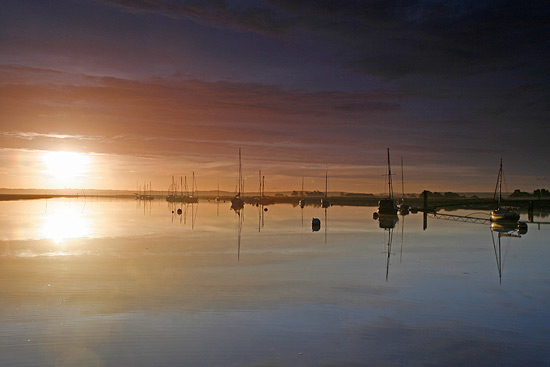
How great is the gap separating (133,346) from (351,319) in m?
7.22

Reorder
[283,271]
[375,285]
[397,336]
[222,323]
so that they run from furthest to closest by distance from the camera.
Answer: [283,271] < [375,285] < [222,323] < [397,336]

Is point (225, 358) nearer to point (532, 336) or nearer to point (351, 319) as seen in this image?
point (351, 319)

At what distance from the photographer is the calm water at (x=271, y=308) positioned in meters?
13.4

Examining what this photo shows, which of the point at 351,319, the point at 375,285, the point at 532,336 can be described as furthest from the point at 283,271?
the point at 532,336

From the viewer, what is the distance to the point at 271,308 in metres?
18.5

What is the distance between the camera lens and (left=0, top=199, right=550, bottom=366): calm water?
1345cm

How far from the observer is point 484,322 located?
16656 mm

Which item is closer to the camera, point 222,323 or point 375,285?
point 222,323

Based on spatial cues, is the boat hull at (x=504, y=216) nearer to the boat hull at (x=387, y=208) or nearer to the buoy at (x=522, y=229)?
the buoy at (x=522, y=229)

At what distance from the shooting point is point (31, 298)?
64.2ft

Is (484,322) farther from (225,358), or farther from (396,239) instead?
(396,239)

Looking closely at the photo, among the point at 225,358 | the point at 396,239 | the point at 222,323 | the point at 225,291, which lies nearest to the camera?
the point at 225,358

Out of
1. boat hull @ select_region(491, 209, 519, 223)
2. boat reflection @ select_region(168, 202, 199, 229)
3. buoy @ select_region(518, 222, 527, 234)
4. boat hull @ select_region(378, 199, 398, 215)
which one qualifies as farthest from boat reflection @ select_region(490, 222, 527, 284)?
boat reflection @ select_region(168, 202, 199, 229)

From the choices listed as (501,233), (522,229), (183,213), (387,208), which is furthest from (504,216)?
(183,213)
